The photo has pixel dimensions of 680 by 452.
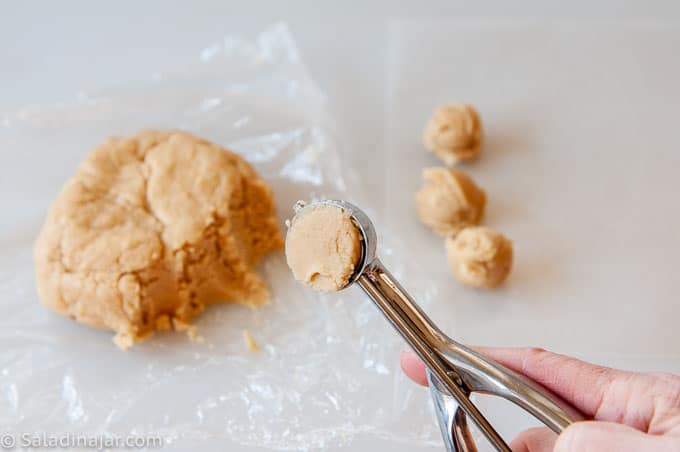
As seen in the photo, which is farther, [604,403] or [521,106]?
[521,106]

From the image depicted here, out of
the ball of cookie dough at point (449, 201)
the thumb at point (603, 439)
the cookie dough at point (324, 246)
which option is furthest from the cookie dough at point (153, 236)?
the thumb at point (603, 439)

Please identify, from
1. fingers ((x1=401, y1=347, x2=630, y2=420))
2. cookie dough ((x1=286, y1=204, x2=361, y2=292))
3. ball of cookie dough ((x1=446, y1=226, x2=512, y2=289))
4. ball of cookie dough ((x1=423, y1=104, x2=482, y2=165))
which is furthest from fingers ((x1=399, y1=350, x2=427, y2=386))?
ball of cookie dough ((x1=423, y1=104, x2=482, y2=165))

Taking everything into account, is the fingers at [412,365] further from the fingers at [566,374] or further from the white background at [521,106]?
the white background at [521,106]

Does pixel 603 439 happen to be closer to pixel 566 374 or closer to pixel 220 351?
pixel 566 374

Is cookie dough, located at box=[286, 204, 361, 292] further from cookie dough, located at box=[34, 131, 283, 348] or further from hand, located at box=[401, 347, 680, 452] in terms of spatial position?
cookie dough, located at box=[34, 131, 283, 348]

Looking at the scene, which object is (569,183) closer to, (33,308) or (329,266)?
(329,266)

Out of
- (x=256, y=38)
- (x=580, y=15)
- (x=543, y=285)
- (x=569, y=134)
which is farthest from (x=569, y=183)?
(x=256, y=38)

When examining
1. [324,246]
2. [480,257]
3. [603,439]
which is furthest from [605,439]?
[480,257]
